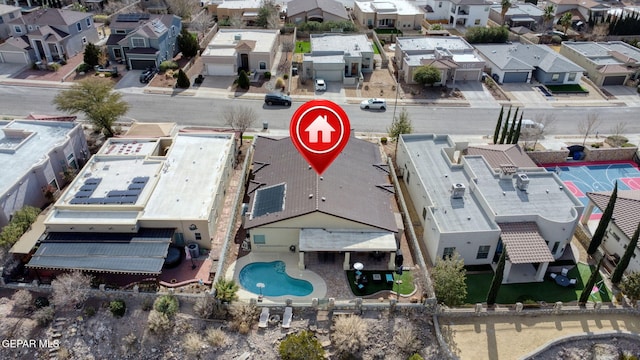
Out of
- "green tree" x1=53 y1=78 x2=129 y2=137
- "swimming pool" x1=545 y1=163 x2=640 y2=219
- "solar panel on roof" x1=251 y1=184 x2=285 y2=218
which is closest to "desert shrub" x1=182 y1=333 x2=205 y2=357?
"solar panel on roof" x1=251 y1=184 x2=285 y2=218

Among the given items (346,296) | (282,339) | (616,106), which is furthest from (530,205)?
(616,106)

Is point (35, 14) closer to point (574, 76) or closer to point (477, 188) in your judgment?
point (477, 188)

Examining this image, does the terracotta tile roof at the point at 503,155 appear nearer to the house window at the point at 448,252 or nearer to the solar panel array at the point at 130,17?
the house window at the point at 448,252

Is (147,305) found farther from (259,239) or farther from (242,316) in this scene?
(259,239)

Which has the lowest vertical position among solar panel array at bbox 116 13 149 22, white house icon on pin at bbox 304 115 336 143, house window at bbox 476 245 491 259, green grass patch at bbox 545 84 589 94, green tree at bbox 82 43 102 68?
house window at bbox 476 245 491 259

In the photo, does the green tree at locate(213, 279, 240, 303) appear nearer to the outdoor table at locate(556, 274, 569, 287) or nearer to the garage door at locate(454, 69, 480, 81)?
the outdoor table at locate(556, 274, 569, 287)

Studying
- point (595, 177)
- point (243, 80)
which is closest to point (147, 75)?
point (243, 80)

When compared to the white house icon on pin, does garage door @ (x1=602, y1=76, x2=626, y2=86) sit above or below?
below
